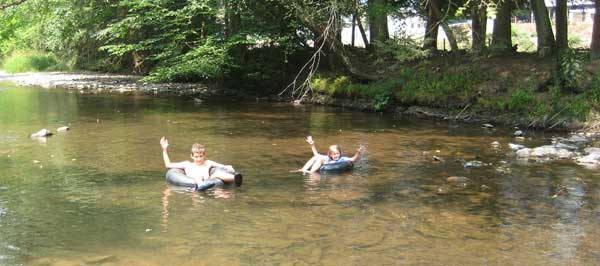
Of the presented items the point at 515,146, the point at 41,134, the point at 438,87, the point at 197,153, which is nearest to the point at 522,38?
the point at 438,87

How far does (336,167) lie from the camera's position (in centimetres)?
1192

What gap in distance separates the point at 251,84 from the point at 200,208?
19.1 meters

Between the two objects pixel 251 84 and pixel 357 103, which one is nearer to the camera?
pixel 357 103

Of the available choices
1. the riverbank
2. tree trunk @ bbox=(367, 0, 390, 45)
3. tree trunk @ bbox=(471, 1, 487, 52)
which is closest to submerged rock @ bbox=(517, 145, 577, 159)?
the riverbank

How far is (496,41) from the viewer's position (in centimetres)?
2150

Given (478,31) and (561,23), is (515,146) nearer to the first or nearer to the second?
(561,23)

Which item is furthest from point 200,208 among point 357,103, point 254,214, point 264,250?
point 357,103

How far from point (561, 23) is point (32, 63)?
36.6 meters

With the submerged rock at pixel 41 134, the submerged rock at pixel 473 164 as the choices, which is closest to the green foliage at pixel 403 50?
the submerged rock at pixel 473 164

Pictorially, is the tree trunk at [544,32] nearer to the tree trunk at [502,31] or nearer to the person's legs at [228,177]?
the tree trunk at [502,31]

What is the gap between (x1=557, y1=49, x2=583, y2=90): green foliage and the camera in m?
17.6

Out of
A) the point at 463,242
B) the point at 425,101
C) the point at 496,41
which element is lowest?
the point at 463,242

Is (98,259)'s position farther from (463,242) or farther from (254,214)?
(463,242)

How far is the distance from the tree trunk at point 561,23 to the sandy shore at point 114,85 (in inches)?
552
